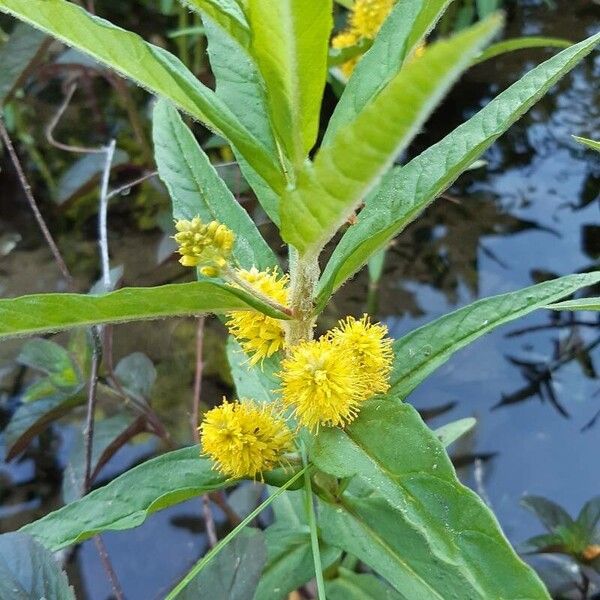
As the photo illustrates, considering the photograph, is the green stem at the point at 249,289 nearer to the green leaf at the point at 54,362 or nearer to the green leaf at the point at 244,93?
the green leaf at the point at 244,93

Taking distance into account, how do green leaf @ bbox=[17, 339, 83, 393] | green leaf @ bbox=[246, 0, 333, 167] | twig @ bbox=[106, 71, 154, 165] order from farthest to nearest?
twig @ bbox=[106, 71, 154, 165] → green leaf @ bbox=[17, 339, 83, 393] → green leaf @ bbox=[246, 0, 333, 167]

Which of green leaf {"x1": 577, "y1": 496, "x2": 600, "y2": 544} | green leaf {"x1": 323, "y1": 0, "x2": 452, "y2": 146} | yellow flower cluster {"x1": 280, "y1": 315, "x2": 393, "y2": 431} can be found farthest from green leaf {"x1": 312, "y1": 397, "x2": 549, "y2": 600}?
green leaf {"x1": 577, "y1": 496, "x2": 600, "y2": 544}

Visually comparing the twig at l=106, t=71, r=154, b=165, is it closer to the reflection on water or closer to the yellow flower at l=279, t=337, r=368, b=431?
the reflection on water

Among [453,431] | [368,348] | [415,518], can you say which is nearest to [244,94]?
[368,348]

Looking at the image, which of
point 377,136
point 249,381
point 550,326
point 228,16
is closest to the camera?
point 377,136

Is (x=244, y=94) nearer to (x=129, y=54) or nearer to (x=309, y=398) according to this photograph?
(x=129, y=54)

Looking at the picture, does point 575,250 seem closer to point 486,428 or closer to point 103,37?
point 486,428
